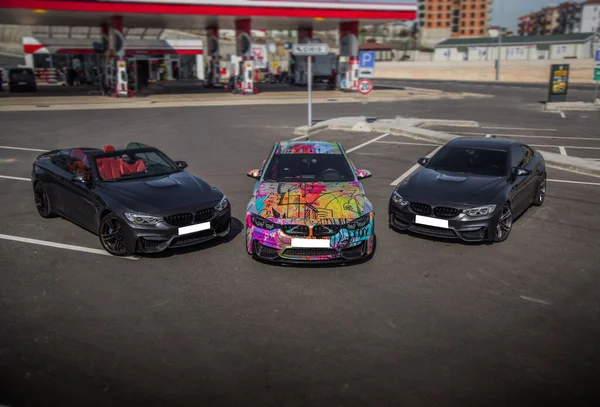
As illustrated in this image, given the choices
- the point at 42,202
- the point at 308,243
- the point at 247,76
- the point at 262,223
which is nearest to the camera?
the point at 308,243

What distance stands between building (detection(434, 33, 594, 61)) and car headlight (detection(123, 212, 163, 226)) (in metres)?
97.9

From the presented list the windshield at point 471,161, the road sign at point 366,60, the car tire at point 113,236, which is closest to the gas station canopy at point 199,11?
the road sign at point 366,60

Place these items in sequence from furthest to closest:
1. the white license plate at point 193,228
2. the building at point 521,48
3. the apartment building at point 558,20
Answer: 1. the apartment building at point 558,20
2. the building at point 521,48
3. the white license plate at point 193,228

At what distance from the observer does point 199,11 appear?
3422 cm

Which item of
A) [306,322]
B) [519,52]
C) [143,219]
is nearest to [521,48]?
[519,52]

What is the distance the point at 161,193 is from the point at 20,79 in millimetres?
36934

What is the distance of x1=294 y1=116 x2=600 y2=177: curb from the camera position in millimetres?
13584

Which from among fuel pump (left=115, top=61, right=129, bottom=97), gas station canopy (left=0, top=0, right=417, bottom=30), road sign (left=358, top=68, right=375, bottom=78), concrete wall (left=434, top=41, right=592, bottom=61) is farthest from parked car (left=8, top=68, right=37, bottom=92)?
concrete wall (left=434, top=41, right=592, bottom=61)

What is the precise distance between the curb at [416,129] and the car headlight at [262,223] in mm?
9814

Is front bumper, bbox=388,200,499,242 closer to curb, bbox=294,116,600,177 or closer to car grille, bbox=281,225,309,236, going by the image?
car grille, bbox=281,225,309,236

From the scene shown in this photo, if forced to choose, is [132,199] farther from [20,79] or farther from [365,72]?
[20,79]

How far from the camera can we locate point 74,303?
234 inches

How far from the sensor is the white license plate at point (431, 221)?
769 cm

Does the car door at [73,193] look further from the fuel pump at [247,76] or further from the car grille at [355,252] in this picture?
the fuel pump at [247,76]
